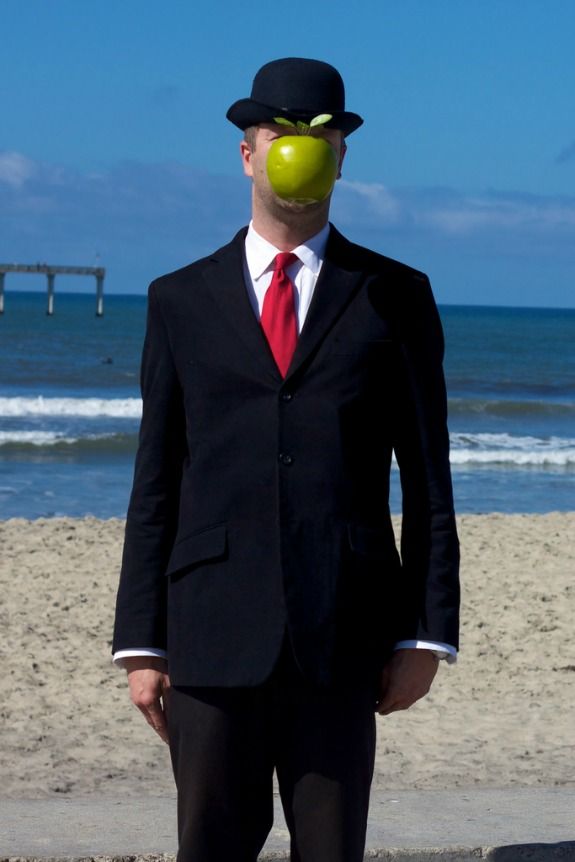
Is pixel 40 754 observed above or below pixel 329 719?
below

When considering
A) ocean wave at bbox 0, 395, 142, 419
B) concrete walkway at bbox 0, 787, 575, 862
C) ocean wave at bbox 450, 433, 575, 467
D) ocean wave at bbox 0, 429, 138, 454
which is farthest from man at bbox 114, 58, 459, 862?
ocean wave at bbox 0, 395, 142, 419

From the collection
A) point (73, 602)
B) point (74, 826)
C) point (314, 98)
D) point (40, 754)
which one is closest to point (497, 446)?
point (73, 602)

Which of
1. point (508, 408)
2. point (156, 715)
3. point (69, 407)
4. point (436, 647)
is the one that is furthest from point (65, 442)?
point (436, 647)

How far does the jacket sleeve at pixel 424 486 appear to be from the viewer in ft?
7.40

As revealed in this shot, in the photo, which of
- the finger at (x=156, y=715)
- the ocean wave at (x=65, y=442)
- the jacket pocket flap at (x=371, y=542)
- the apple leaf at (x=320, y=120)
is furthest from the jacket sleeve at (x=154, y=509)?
the ocean wave at (x=65, y=442)

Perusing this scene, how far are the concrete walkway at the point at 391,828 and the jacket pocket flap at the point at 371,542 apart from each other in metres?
1.42

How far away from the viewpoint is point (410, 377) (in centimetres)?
226

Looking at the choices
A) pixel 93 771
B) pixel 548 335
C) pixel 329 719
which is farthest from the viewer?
pixel 548 335

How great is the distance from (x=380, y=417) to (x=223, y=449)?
28 centimetres

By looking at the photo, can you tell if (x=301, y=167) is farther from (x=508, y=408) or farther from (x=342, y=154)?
(x=508, y=408)

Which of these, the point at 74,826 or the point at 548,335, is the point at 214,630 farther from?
the point at 548,335

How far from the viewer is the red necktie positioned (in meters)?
2.27

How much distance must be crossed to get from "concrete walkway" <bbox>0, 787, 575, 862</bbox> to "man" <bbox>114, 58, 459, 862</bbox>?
3.92 ft

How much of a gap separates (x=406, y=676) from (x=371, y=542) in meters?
0.25
